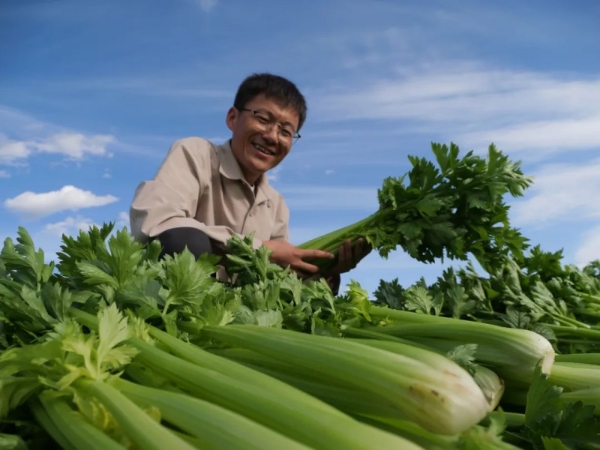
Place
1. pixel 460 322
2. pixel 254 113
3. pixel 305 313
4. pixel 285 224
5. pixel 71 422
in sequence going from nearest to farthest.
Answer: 1. pixel 71 422
2. pixel 460 322
3. pixel 305 313
4. pixel 254 113
5. pixel 285 224

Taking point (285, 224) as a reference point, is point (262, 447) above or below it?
below

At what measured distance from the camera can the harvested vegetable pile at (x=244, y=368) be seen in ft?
4.13

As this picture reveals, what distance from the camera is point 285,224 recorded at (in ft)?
17.9

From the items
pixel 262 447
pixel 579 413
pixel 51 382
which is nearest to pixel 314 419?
pixel 262 447

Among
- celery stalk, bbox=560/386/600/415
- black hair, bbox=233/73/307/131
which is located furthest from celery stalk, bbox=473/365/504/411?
black hair, bbox=233/73/307/131

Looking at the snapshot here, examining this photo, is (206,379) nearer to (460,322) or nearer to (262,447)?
(262,447)

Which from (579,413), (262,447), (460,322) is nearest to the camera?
(262,447)

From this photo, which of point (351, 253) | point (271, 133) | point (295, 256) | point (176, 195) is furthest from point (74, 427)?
point (271, 133)

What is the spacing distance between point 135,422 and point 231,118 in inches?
152

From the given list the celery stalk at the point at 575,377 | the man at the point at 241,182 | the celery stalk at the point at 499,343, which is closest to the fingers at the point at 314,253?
the man at the point at 241,182

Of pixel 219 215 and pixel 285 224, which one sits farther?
pixel 285 224

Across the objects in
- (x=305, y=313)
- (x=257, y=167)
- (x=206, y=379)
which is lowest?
(x=206, y=379)

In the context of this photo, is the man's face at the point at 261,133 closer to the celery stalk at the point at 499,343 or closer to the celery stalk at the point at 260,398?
the celery stalk at the point at 499,343

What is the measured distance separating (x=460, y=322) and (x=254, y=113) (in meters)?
2.92
